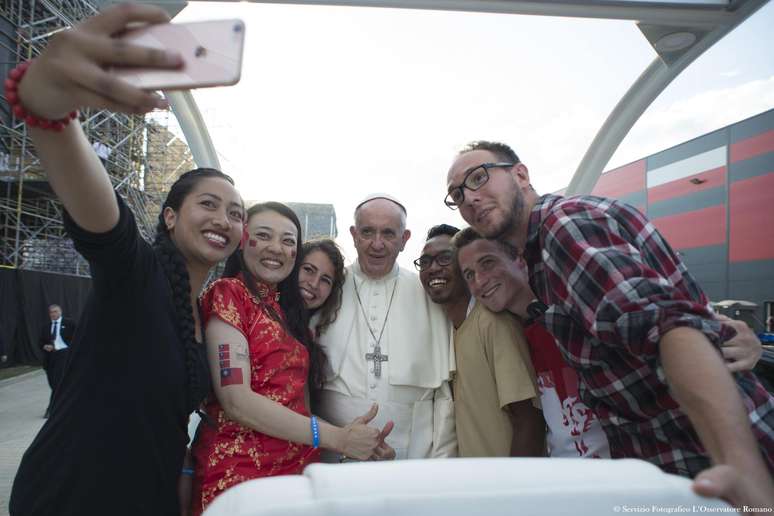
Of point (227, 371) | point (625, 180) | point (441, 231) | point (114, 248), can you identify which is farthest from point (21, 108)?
point (625, 180)

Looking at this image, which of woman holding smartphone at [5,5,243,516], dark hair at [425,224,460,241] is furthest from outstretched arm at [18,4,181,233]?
dark hair at [425,224,460,241]

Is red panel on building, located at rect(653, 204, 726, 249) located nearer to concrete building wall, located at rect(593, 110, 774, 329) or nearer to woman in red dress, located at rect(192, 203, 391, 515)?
concrete building wall, located at rect(593, 110, 774, 329)

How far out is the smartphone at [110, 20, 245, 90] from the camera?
776 mm

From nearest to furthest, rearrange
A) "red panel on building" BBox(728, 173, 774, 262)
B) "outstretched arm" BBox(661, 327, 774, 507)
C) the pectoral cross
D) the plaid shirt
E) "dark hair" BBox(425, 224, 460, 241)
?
"outstretched arm" BBox(661, 327, 774, 507) < the plaid shirt < the pectoral cross < "dark hair" BBox(425, 224, 460, 241) < "red panel on building" BBox(728, 173, 774, 262)

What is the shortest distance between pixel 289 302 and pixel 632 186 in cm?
2522

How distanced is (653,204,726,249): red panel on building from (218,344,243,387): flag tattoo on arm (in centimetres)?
2071

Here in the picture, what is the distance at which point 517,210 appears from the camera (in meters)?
1.97

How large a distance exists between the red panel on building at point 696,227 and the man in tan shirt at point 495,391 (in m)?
19.7

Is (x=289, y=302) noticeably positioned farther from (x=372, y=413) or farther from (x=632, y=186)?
(x=632, y=186)

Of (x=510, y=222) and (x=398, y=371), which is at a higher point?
(x=510, y=222)

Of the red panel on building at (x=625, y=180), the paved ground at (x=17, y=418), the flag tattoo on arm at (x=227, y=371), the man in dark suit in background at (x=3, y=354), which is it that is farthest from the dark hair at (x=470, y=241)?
the red panel on building at (x=625, y=180)

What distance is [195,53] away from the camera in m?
0.78

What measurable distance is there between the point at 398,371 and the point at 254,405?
3.11ft

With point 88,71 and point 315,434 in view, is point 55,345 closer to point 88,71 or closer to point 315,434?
point 315,434
